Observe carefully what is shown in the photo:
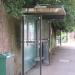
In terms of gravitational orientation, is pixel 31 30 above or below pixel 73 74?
above

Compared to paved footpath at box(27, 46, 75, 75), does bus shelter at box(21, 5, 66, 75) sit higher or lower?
higher

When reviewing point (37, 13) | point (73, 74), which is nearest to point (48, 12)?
point (37, 13)

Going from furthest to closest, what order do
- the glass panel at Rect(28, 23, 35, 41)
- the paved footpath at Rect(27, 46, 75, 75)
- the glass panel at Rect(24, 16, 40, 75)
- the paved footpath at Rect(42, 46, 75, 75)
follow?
the paved footpath at Rect(42, 46, 75, 75) → the paved footpath at Rect(27, 46, 75, 75) → the glass panel at Rect(28, 23, 35, 41) → the glass panel at Rect(24, 16, 40, 75)

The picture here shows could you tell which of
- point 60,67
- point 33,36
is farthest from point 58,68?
point 33,36

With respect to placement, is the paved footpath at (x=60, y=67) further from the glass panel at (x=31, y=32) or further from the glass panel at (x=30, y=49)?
the glass panel at (x=31, y=32)

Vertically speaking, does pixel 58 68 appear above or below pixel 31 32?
below

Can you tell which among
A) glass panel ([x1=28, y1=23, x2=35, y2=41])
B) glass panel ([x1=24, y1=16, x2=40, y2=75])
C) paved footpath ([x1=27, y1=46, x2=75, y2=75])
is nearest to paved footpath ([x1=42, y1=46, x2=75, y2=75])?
paved footpath ([x1=27, y1=46, x2=75, y2=75])

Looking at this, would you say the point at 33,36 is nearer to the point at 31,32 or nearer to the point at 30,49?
the point at 31,32

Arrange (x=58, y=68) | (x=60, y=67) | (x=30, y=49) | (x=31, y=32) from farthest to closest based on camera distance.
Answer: (x=60, y=67) < (x=58, y=68) < (x=31, y=32) < (x=30, y=49)

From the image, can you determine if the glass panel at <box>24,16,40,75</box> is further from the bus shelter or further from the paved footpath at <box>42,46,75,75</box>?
the paved footpath at <box>42,46,75,75</box>

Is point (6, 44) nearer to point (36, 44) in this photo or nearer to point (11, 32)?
point (11, 32)

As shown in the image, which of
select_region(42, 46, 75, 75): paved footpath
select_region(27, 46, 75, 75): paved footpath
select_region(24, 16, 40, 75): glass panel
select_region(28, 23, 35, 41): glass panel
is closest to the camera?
select_region(24, 16, 40, 75): glass panel

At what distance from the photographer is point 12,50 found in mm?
10828

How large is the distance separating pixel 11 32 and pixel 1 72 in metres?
3.20
